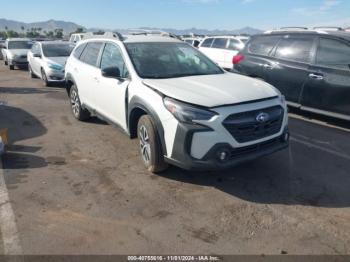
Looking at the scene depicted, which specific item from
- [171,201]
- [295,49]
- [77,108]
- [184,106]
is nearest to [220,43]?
[295,49]

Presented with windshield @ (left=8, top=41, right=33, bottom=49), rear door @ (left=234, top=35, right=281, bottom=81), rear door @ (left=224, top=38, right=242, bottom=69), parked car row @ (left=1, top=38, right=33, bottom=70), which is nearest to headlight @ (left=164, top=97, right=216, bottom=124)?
rear door @ (left=234, top=35, right=281, bottom=81)

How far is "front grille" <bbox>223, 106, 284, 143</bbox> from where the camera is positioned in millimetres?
3889

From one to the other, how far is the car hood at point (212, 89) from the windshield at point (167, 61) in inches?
10.2

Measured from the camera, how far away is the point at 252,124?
13.2 feet

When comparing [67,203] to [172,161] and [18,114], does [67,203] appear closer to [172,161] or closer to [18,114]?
[172,161]

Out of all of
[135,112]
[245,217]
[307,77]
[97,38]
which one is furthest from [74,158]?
[307,77]

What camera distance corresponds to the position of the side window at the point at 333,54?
651cm

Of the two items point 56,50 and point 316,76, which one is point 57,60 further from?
point 316,76

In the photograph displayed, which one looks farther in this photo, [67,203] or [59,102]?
[59,102]

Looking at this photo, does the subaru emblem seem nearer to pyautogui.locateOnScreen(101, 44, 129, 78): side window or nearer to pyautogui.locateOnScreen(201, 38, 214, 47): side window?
pyautogui.locateOnScreen(101, 44, 129, 78): side window

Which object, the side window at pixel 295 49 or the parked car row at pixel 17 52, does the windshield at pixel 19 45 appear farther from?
the side window at pixel 295 49

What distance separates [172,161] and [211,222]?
0.87 m

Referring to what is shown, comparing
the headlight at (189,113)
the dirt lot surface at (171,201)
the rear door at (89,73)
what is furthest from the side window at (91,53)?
the headlight at (189,113)

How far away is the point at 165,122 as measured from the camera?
406 centimetres
